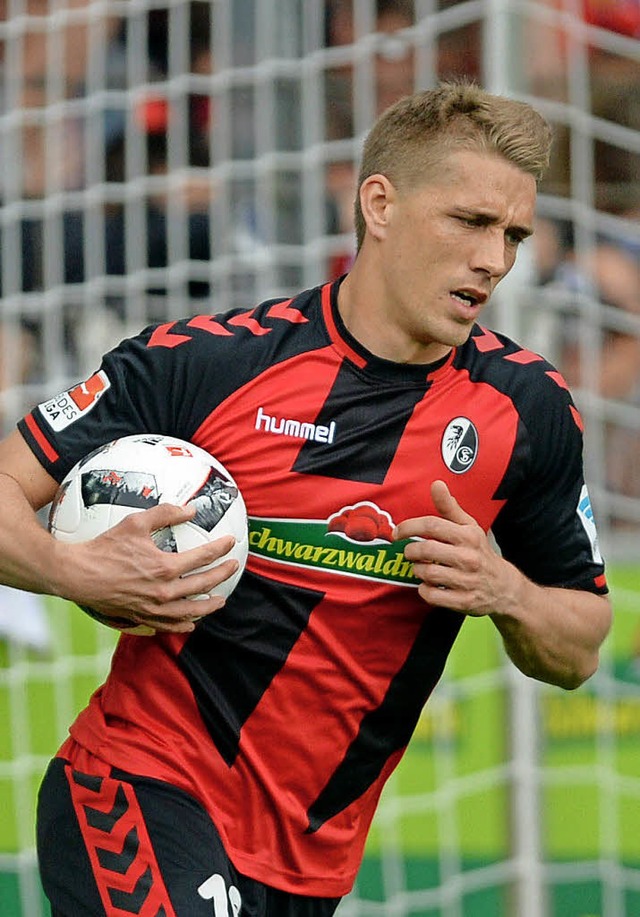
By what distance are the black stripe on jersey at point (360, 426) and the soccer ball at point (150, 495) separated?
21 centimetres

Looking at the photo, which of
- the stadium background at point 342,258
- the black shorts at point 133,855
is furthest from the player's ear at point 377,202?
the stadium background at point 342,258

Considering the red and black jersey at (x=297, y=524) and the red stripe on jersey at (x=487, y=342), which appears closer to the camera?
the red and black jersey at (x=297, y=524)

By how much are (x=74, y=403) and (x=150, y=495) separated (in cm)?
32

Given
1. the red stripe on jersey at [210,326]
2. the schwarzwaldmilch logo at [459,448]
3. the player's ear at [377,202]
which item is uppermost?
the player's ear at [377,202]

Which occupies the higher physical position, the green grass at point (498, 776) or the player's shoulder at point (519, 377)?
the player's shoulder at point (519, 377)

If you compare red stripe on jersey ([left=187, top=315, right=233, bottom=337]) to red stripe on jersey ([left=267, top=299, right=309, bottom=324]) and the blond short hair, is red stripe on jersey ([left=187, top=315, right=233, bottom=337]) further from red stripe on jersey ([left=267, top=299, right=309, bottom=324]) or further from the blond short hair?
the blond short hair

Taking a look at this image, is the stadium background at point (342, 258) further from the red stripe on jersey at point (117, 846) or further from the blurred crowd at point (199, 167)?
the red stripe on jersey at point (117, 846)

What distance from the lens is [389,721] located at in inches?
124

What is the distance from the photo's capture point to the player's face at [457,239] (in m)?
2.91

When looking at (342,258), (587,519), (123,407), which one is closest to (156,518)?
(123,407)

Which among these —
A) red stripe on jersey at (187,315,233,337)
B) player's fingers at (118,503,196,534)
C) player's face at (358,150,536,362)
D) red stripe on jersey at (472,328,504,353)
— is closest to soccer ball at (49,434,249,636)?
player's fingers at (118,503,196,534)

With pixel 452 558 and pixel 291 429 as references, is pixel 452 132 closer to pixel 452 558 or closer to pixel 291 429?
pixel 291 429

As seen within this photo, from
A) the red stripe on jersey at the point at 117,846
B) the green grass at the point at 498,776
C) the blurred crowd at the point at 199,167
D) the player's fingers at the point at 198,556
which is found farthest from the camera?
the blurred crowd at the point at 199,167

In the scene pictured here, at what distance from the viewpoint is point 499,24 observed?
16.0ft
